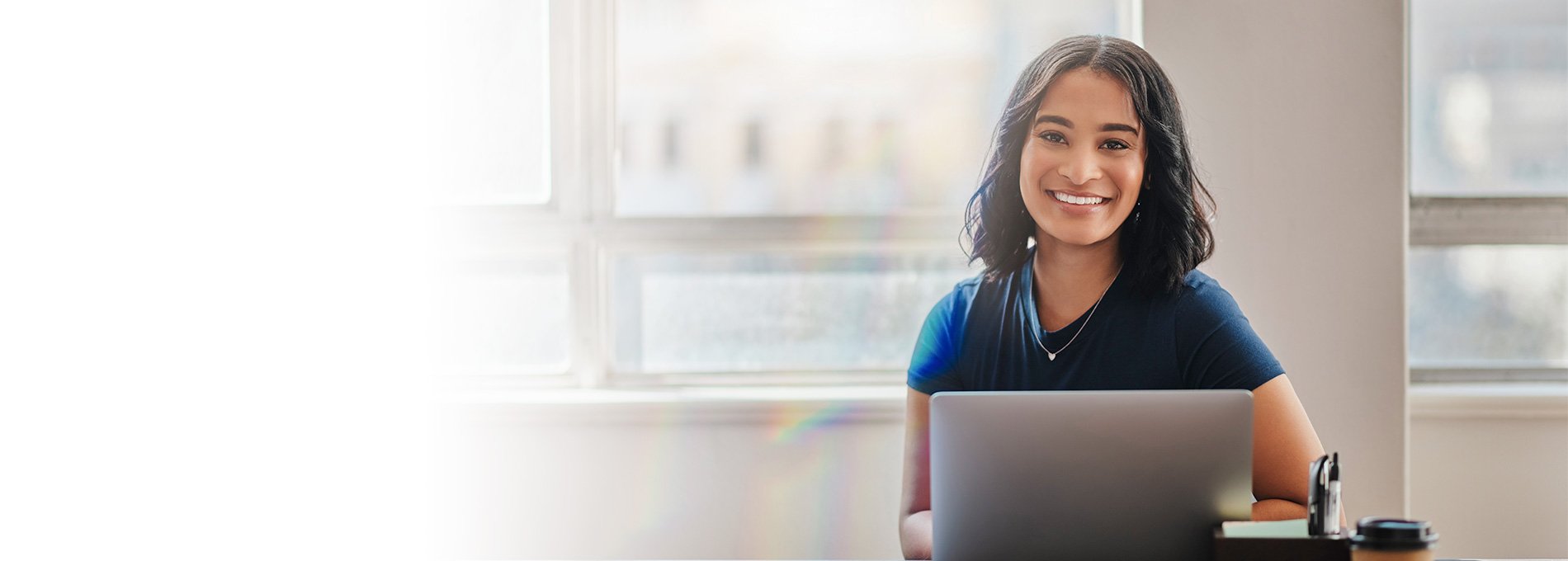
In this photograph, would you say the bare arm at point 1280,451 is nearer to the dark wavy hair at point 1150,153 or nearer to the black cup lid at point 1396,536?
the dark wavy hair at point 1150,153

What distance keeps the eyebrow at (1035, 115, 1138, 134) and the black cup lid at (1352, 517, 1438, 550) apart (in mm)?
724

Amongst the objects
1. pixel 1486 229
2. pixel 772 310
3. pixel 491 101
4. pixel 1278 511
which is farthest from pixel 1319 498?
pixel 491 101

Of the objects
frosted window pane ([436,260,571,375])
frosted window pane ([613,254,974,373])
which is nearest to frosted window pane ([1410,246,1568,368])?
frosted window pane ([613,254,974,373])

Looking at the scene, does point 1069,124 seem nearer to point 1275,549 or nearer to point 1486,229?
point 1275,549

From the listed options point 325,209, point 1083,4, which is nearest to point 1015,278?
point 1083,4

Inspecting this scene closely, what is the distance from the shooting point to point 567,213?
2826mm

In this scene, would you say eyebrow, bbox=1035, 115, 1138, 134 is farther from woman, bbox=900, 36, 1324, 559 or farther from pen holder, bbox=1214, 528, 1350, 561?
pen holder, bbox=1214, 528, 1350, 561

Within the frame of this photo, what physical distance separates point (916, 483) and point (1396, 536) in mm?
730

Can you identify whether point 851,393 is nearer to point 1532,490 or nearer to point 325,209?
point 325,209

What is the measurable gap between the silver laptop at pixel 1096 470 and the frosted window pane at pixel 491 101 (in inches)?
77.6

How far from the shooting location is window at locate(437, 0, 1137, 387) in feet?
9.11

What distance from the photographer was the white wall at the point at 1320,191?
244cm

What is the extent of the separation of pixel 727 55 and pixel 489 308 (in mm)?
906

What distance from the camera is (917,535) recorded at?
5.03 ft
